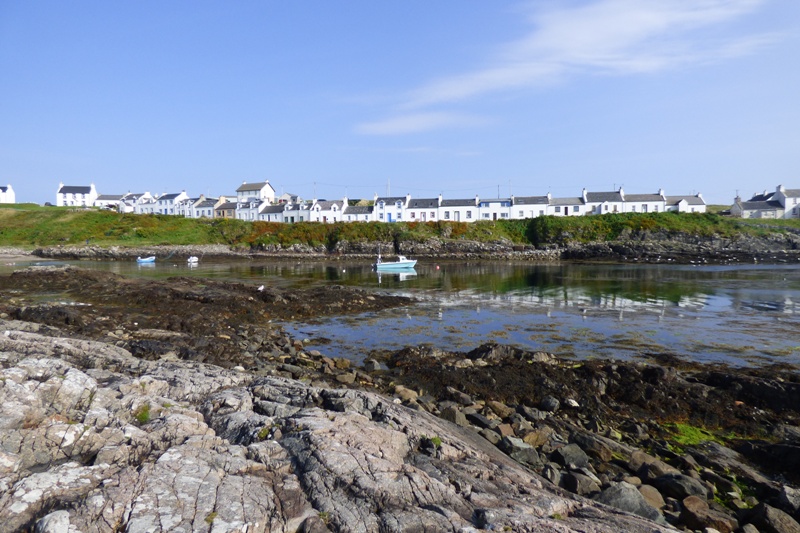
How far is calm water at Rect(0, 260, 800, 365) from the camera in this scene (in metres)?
21.8

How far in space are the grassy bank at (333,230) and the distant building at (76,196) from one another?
40188 millimetres

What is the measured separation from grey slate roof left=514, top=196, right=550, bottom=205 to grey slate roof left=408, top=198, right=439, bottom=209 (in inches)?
743

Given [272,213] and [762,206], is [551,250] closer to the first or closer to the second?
[762,206]

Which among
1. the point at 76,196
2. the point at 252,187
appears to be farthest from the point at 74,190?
the point at 252,187

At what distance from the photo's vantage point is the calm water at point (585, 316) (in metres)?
21.8

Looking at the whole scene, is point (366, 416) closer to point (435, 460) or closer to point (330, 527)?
point (435, 460)

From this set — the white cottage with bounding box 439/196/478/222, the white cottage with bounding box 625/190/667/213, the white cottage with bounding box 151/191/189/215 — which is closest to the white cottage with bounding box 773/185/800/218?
the white cottage with bounding box 625/190/667/213

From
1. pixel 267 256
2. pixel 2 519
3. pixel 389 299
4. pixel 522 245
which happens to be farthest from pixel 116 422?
pixel 522 245

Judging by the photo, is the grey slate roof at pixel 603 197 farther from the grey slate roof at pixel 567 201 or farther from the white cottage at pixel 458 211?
the white cottage at pixel 458 211

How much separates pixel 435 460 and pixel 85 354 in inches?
428

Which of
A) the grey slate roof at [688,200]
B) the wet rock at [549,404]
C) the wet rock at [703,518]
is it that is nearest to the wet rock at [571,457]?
the wet rock at [703,518]

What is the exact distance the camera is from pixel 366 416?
9656 millimetres

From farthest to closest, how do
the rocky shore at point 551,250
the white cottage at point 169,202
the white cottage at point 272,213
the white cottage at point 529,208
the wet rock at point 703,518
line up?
the white cottage at point 169,202
the white cottage at point 272,213
the white cottage at point 529,208
the rocky shore at point 551,250
the wet rock at point 703,518

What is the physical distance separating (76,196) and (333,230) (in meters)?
95.3
